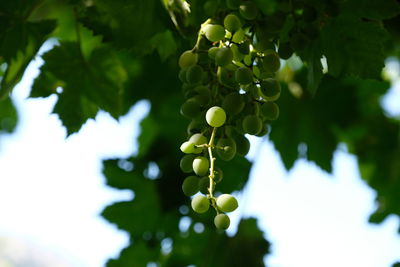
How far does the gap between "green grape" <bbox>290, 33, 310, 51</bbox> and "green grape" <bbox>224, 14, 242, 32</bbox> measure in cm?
12

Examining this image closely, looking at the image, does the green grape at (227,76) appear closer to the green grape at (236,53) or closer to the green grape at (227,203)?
the green grape at (236,53)

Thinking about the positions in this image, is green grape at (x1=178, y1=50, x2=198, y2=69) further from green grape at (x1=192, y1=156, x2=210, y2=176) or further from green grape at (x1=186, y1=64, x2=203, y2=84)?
green grape at (x1=192, y1=156, x2=210, y2=176)

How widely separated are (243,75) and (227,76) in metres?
0.04

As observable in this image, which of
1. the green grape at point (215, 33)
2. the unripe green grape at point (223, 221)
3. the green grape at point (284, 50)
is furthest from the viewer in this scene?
the green grape at point (284, 50)

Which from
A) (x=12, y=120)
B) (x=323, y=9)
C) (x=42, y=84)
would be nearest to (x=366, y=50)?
(x=323, y=9)

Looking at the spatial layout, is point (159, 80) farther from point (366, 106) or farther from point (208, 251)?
point (366, 106)

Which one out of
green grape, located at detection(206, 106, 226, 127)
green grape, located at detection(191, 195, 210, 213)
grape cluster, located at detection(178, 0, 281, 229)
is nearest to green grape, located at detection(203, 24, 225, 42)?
grape cluster, located at detection(178, 0, 281, 229)

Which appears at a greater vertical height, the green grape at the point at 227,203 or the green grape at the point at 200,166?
the green grape at the point at 200,166

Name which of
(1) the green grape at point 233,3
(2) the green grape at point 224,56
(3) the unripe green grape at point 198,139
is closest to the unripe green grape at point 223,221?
(3) the unripe green grape at point 198,139

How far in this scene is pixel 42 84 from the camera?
44.3 inches

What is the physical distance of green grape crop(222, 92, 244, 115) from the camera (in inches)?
27.9

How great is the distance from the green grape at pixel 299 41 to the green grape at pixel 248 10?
0.33 feet

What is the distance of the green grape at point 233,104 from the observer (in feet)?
2.33

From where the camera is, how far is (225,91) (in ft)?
2.52
